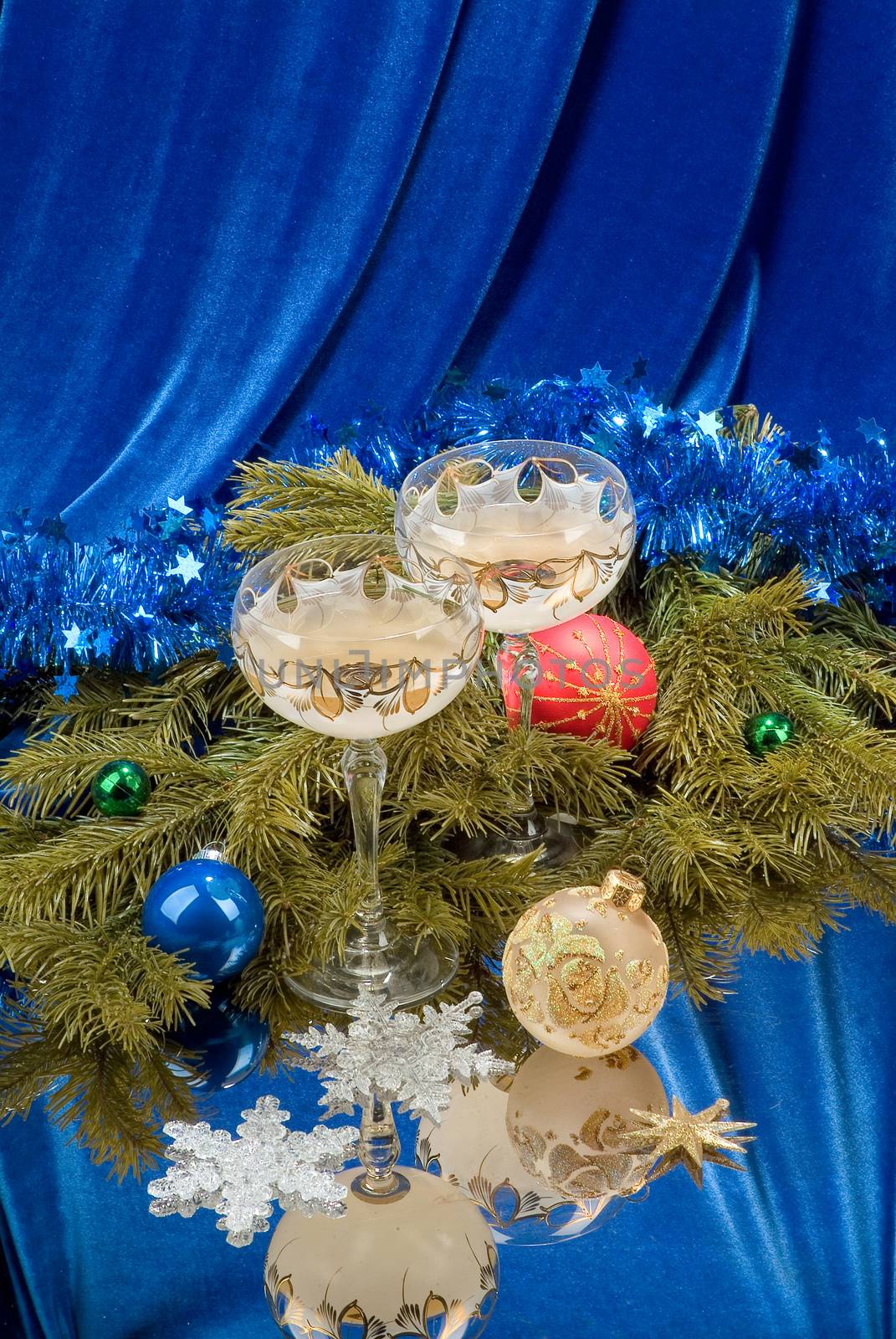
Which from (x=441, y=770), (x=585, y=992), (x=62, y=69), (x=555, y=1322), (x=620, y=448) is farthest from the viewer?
(x=62, y=69)

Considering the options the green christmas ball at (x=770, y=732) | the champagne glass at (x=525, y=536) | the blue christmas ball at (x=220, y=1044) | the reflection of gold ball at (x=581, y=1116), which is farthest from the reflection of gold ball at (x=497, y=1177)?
the green christmas ball at (x=770, y=732)

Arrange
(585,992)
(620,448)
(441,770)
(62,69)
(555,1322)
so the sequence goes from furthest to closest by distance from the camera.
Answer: (62,69) → (620,448) → (441,770) → (585,992) → (555,1322)

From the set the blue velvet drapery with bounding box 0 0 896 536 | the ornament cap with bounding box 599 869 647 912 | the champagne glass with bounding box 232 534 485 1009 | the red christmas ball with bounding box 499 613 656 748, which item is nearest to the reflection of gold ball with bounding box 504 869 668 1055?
the ornament cap with bounding box 599 869 647 912

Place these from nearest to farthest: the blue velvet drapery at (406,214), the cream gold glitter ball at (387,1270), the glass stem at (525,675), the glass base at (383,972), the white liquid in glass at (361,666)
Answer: the cream gold glitter ball at (387,1270)
the white liquid in glass at (361,666)
the glass base at (383,972)
the glass stem at (525,675)
the blue velvet drapery at (406,214)

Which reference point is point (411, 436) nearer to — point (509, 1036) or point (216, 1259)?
point (509, 1036)

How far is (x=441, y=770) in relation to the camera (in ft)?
2.95

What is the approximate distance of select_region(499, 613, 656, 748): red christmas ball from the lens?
0.92 meters

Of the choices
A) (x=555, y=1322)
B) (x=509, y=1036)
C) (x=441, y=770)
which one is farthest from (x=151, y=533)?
(x=555, y=1322)

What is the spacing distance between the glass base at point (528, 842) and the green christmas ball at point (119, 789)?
8.1 inches

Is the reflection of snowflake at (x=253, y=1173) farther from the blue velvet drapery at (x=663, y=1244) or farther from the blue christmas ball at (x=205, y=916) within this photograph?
the blue christmas ball at (x=205, y=916)

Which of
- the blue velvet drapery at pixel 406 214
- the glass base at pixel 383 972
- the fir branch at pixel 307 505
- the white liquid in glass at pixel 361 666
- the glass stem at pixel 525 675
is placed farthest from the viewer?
the blue velvet drapery at pixel 406 214

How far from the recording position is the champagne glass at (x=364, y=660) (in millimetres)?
679

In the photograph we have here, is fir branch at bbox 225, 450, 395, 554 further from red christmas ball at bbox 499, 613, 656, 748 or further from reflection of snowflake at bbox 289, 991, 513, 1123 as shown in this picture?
reflection of snowflake at bbox 289, 991, 513, 1123

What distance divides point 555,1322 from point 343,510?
565mm
